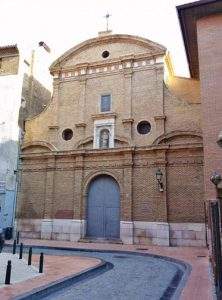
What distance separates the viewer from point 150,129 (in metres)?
18.4

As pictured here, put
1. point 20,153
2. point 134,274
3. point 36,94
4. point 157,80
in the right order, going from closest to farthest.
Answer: point 134,274, point 157,80, point 20,153, point 36,94

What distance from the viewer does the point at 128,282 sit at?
341 inches

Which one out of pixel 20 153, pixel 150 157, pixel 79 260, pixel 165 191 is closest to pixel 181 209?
pixel 165 191

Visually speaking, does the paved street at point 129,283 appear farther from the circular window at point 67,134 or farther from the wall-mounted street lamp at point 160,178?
the circular window at point 67,134

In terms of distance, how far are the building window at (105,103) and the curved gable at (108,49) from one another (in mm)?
2453

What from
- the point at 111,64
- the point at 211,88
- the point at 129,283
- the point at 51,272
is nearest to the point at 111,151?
the point at 111,64

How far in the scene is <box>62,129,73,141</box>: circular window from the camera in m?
20.2

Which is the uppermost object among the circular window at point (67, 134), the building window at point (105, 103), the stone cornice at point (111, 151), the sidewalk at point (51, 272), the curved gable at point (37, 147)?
the building window at point (105, 103)

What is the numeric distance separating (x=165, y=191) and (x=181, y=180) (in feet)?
3.22

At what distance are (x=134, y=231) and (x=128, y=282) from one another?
28.6ft

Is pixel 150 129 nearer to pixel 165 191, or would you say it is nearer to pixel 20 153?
pixel 165 191

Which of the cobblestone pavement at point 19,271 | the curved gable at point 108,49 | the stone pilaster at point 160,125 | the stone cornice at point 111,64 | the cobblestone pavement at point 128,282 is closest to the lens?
the cobblestone pavement at point 128,282

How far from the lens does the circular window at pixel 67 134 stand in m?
20.2

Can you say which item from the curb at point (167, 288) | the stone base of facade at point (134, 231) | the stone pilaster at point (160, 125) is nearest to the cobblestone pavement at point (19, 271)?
the curb at point (167, 288)
